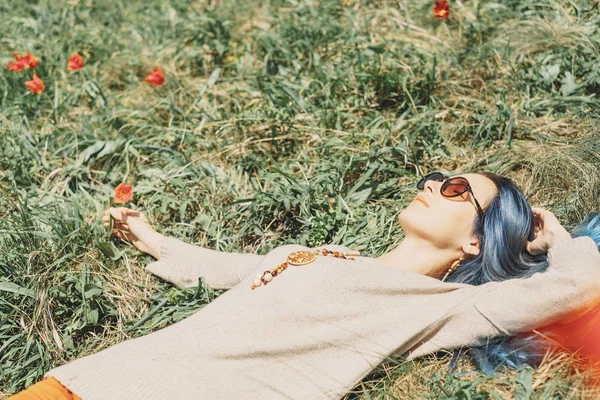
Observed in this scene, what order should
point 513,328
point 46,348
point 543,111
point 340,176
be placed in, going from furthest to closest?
point 543,111 → point 340,176 → point 46,348 → point 513,328

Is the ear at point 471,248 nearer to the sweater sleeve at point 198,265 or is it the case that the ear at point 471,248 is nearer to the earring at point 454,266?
the earring at point 454,266

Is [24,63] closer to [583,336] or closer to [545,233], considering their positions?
[545,233]

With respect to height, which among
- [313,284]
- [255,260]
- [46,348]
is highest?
[313,284]

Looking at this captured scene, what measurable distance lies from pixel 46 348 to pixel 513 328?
196cm

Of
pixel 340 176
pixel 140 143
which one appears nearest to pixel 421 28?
pixel 340 176

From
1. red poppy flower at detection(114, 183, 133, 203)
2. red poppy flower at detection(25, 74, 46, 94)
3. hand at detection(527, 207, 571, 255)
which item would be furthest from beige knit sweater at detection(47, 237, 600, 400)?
red poppy flower at detection(25, 74, 46, 94)

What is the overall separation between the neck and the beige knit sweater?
122 mm

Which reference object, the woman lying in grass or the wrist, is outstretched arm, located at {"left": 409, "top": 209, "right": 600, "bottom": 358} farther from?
the wrist

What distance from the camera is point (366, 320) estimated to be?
2465 millimetres

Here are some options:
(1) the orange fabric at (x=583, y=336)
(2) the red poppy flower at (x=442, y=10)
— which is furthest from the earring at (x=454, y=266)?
(2) the red poppy flower at (x=442, y=10)

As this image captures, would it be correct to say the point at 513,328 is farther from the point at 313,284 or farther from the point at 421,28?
the point at 421,28

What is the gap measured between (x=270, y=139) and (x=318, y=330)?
1.46 metres

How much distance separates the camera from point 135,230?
3.24 metres

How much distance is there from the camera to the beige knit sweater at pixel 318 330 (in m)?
2.35
